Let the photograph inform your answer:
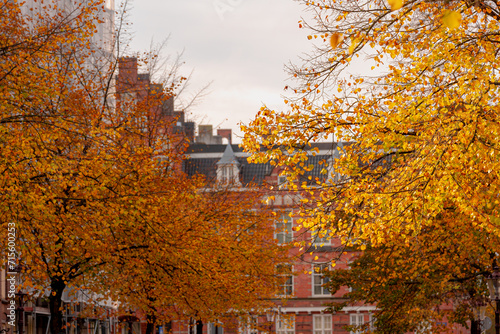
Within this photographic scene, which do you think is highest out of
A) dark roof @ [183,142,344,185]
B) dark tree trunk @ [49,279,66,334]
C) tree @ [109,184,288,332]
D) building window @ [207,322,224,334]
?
dark roof @ [183,142,344,185]

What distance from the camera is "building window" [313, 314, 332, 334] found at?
184 feet

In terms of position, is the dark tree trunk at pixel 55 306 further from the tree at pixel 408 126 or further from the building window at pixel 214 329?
the building window at pixel 214 329

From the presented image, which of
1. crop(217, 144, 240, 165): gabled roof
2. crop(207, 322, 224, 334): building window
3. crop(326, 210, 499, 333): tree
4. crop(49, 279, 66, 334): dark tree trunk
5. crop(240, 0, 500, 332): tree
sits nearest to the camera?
crop(240, 0, 500, 332): tree

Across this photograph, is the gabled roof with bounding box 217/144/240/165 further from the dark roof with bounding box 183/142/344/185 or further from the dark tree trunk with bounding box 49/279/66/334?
the dark tree trunk with bounding box 49/279/66/334

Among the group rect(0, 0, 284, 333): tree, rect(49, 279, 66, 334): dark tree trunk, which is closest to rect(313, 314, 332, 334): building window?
rect(0, 0, 284, 333): tree

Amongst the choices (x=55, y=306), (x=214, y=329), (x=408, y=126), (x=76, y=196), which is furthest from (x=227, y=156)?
(x=408, y=126)

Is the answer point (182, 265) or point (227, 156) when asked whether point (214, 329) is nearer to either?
point (227, 156)

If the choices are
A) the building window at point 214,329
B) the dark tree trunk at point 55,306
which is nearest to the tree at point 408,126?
the dark tree trunk at point 55,306

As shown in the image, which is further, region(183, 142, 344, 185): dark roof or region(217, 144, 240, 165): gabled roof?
region(217, 144, 240, 165): gabled roof

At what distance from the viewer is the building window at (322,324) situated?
55938 millimetres

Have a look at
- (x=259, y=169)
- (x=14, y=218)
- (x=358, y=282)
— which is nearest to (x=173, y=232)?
(x=14, y=218)

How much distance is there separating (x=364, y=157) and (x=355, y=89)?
1.59 metres

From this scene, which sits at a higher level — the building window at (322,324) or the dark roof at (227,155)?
the dark roof at (227,155)

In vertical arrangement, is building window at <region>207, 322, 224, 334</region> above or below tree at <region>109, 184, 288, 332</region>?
below
